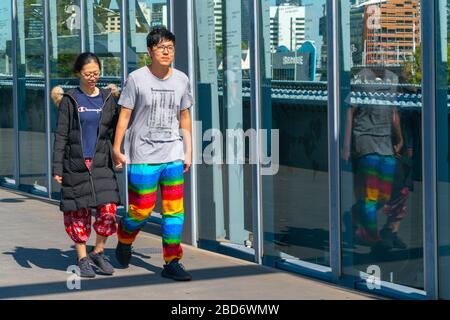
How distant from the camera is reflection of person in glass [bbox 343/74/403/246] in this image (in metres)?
7.77

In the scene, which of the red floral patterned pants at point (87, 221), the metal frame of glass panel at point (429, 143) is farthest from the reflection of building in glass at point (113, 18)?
the metal frame of glass panel at point (429, 143)

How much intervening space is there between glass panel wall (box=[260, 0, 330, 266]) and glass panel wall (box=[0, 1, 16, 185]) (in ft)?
20.4

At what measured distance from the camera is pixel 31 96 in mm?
14023

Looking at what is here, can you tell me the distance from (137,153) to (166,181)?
0.29 metres

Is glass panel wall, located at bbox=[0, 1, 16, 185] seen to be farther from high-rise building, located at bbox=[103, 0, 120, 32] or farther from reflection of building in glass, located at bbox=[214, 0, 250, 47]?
reflection of building in glass, located at bbox=[214, 0, 250, 47]

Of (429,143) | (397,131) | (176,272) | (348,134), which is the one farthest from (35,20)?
(429,143)

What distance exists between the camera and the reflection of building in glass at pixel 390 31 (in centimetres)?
747

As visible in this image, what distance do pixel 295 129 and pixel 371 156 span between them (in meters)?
0.87

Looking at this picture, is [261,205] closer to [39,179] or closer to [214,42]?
[214,42]

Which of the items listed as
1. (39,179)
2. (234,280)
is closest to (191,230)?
(234,280)

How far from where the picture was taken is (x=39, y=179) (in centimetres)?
1388

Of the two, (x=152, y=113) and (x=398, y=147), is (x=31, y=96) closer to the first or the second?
(x=152, y=113)

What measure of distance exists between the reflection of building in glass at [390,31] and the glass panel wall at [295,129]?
493 mm

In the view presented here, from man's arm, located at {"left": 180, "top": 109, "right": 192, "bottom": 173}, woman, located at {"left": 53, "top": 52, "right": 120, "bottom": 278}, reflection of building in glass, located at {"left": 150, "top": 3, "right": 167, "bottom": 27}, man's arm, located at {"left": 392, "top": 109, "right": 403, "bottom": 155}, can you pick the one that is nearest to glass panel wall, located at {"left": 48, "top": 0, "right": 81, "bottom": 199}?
reflection of building in glass, located at {"left": 150, "top": 3, "right": 167, "bottom": 27}
